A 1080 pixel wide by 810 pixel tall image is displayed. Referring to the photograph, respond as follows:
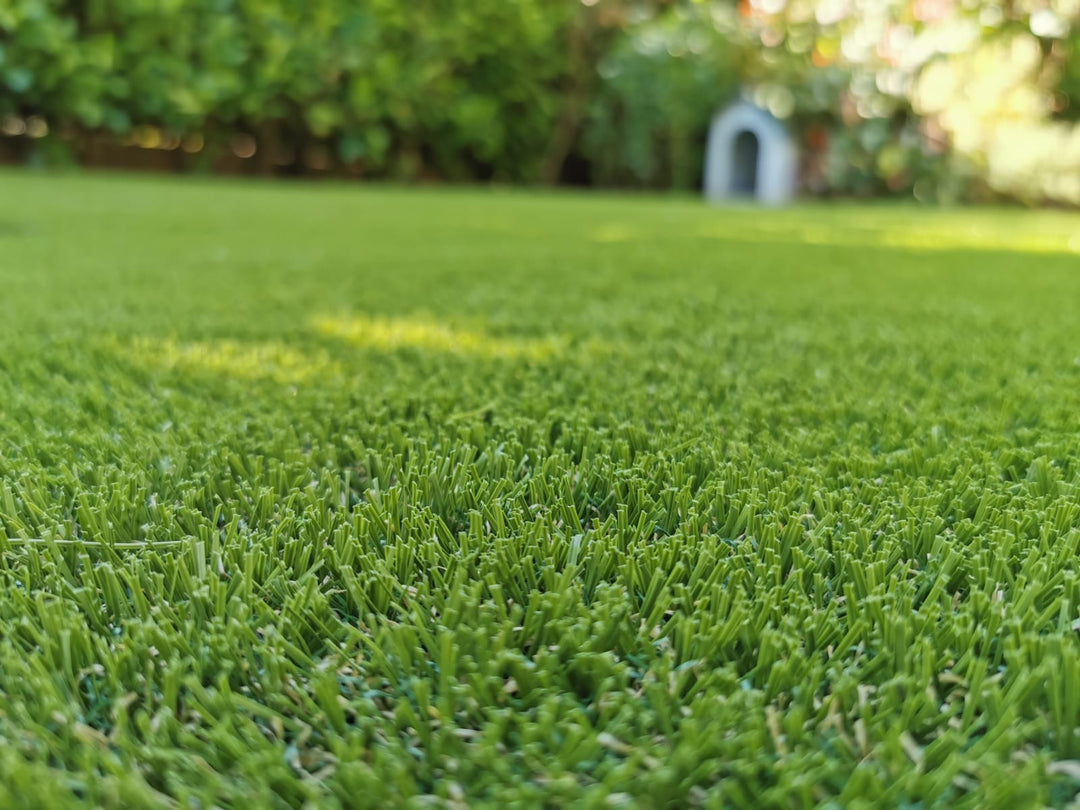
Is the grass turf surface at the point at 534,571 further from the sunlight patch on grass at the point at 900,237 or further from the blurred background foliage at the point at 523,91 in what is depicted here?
the blurred background foliage at the point at 523,91

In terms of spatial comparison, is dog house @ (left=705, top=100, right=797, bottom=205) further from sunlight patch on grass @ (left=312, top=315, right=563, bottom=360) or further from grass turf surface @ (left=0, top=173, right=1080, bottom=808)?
grass turf surface @ (left=0, top=173, right=1080, bottom=808)

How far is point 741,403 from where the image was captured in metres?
0.98

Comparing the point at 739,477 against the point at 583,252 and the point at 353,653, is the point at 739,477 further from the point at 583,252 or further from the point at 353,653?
the point at 583,252

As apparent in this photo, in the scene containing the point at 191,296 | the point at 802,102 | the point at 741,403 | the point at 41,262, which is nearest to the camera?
the point at 741,403

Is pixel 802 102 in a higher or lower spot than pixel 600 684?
higher

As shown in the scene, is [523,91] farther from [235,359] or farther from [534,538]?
[534,538]

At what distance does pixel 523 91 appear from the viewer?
10.9 m

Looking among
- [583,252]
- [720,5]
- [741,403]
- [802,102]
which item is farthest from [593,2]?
[741,403]

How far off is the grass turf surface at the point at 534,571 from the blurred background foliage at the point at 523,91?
7.51 m

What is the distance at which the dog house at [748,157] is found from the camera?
9.52m

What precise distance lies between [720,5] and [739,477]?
11.5m

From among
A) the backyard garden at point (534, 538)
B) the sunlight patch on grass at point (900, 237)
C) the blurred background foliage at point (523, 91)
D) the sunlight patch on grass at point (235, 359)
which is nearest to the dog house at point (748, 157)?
the blurred background foliage at point (523, 91)

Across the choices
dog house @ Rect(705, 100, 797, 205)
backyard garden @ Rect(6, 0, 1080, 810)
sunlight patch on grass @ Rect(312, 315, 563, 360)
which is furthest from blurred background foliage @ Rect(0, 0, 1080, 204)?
sunlight patch on grass @ Rect(312, 315, 563, 360)

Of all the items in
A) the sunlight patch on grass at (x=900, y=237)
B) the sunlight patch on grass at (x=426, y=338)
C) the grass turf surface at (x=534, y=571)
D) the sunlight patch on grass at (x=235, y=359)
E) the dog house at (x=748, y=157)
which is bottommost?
the grass turf surface at (x=534, y=571)
